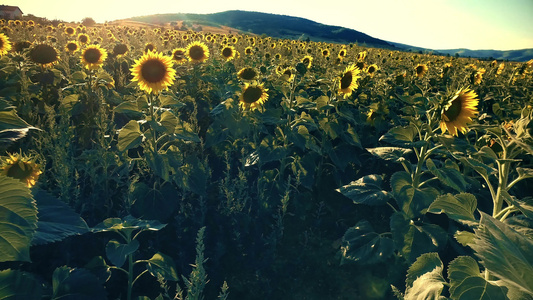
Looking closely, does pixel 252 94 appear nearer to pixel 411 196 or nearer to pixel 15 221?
pixel 411 196

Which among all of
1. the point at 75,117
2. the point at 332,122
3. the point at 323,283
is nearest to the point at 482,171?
the point at 323,283

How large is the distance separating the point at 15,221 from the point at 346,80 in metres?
3.93

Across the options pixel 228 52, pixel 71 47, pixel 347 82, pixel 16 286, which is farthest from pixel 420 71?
pixel 71 47

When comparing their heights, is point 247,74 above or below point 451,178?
above

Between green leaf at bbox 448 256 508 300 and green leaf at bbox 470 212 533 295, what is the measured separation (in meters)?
0.73

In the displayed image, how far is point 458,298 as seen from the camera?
4.48 ft

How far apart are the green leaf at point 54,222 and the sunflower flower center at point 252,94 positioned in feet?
9.55

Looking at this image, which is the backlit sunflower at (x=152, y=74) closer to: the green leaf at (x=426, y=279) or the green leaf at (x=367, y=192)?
the green leaf at (x=367, y=192)

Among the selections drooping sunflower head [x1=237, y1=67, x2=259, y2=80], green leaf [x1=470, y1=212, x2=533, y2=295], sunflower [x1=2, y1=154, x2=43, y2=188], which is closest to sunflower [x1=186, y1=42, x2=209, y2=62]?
drooping sunflower head [x1=237, y1=67, x2=259, y2=80]

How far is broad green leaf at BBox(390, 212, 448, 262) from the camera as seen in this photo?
2422 millimetres

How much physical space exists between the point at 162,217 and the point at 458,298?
2413 mm

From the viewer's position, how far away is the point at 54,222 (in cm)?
119

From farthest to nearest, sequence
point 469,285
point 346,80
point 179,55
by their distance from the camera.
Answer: point 179,55, point 346,80, point 469,285

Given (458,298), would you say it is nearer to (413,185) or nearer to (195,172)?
(413,185)
